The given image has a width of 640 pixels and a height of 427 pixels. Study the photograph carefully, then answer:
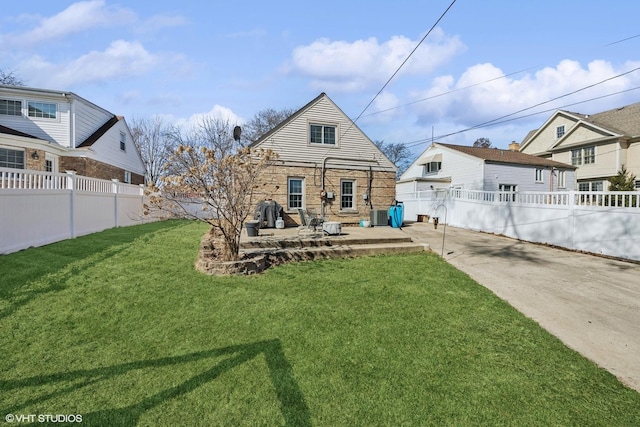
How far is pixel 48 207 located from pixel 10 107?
1161cm

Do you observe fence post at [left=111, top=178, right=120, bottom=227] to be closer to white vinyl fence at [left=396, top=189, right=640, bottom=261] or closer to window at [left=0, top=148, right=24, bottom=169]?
window at [left=0, top=148, right=24, bottom=169]

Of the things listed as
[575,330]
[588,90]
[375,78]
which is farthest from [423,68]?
[575,330]

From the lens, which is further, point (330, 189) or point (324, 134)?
Answer: point (324, 134)

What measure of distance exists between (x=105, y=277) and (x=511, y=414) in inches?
239

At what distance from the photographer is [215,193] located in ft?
20.5

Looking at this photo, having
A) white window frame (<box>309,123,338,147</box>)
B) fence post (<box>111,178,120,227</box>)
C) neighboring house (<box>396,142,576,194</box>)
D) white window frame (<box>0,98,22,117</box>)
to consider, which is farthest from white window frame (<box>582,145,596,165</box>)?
white window frame (<box>0,98,22,117</box>)

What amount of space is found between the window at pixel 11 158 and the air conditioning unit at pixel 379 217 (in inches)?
612

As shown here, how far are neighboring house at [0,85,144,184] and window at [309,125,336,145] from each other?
11.2 metres

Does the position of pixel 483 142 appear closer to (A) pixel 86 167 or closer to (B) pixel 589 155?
(B) pixel 589 155

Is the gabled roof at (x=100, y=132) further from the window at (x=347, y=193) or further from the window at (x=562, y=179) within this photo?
the window at (x=562, y=179)

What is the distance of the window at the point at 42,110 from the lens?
46.1ft

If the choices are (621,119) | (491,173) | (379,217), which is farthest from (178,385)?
(621,119)

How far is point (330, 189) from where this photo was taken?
14.0 meters

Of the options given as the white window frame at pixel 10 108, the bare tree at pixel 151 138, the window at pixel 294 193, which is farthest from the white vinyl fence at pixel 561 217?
the bare tree at pixel 151 138
